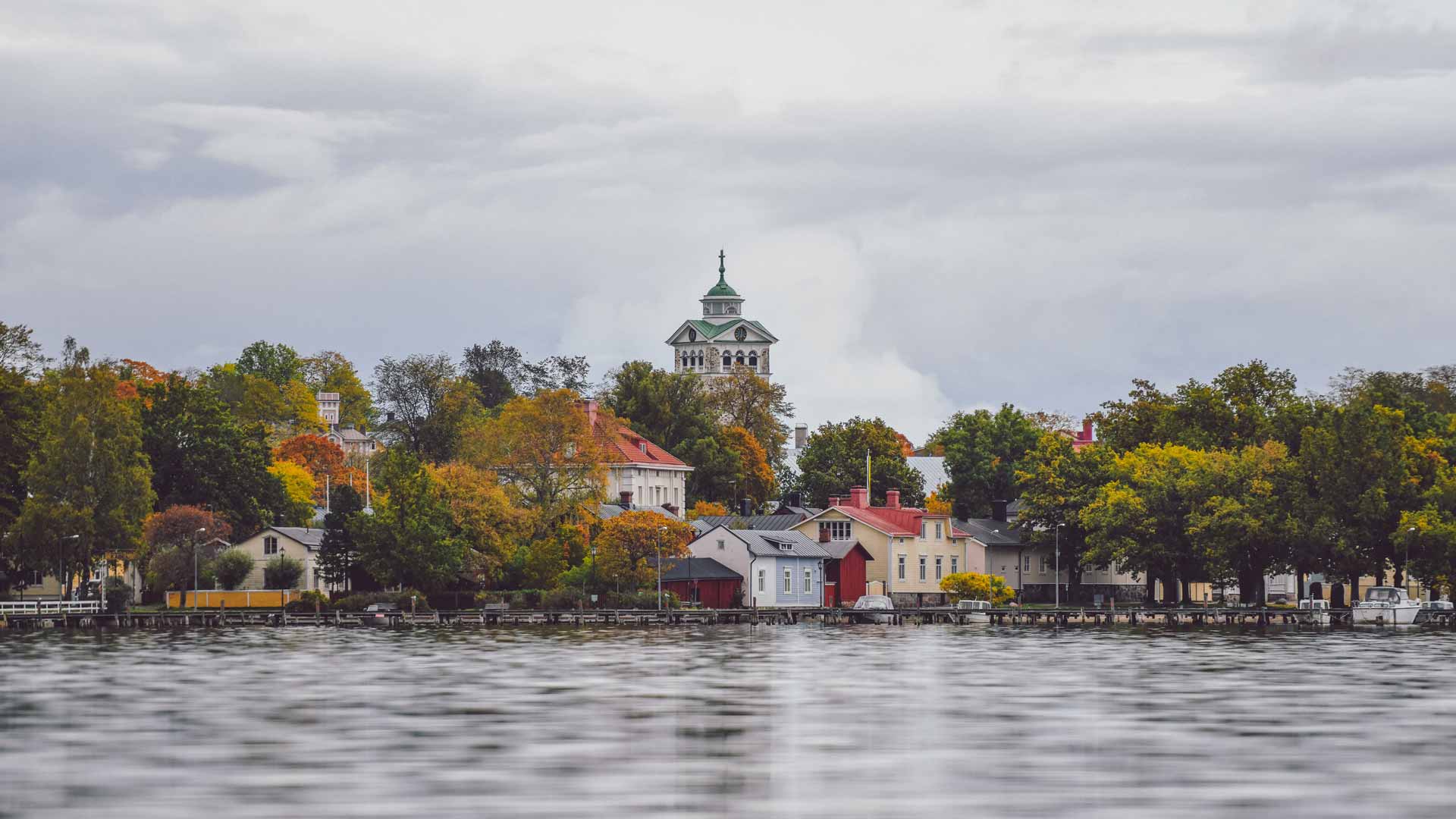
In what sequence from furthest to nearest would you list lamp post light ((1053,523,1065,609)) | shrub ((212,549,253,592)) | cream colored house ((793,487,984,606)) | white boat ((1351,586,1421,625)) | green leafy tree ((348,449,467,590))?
1. cream colored house ((793,487,984,606))
2. lamp post light ((1053,523,1065,609))
3. shrub ((212,549,253,592))
4. white boat ((1351,586,1421,625))
5. green leafy tree ((348,449,467,590))

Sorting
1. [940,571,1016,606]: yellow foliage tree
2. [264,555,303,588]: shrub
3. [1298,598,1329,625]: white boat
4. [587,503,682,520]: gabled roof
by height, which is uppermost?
[587,503,682,520]: gabled roof

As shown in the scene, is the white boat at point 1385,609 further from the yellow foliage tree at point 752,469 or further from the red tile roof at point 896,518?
the yellow foliage tree at point 752,469

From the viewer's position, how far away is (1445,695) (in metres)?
54.0

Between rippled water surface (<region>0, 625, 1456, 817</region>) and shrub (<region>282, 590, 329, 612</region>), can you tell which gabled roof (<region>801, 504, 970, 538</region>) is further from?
rippled water surface (<region>0, 625, 1456, 817</region>)

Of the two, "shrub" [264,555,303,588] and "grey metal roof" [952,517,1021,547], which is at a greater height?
"grey metal roof" [952,517,1021,547]

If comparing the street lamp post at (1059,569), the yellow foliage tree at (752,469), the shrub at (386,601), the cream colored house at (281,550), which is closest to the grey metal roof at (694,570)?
the shrub at (386,601)

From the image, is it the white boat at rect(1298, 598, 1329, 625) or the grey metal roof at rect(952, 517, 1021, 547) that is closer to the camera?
the white boat at rect(1298, 598, 1329, 625)

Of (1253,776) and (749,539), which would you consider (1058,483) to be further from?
(1253,776)

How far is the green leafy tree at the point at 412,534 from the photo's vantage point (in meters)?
106

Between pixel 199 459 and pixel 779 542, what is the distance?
1389 inches

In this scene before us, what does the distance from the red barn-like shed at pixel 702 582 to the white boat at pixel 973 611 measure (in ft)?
42.2

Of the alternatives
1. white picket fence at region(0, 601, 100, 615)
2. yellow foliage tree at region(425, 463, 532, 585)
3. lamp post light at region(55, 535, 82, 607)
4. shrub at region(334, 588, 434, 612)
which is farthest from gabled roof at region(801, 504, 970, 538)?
lamp post light at region(55, 535, 82, 607)

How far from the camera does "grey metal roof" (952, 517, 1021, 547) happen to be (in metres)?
132

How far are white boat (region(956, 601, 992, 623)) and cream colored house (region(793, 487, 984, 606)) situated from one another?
6442 mm
